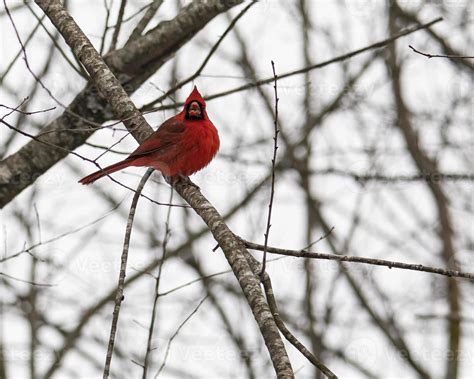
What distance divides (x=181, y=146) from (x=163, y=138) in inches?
9.5

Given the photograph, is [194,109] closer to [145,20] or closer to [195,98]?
[195,98]

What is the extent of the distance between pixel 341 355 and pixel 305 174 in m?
2.05

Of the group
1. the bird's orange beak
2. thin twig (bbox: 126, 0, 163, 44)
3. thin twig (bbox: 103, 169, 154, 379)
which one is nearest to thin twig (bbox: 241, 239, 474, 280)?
thin twig (bbox: 103, 169, 154, 379)

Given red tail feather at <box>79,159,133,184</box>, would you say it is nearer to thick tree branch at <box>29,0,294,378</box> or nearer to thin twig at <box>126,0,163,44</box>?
thick tree branch at <box>29,0,294,378</box>

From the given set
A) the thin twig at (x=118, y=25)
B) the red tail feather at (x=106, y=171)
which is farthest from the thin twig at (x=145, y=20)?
the red tail feather at (x=106, y=171)

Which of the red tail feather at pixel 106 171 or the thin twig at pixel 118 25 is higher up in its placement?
the thin twig at pixel 118 25

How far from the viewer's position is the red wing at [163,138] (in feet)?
14.5

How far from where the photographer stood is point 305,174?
8750 millimetres

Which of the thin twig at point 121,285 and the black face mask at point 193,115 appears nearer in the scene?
the thin twig at point 121,285

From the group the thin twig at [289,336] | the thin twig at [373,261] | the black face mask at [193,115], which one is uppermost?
the black face mask at [193,115]

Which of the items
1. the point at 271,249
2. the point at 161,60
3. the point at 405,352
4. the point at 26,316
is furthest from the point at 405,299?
the point at 271,249

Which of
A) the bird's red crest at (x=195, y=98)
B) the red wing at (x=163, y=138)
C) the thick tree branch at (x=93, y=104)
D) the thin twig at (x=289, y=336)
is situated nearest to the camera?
the thin twig at (x=289, y=336)

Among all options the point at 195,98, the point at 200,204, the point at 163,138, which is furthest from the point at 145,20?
the point at 200,204

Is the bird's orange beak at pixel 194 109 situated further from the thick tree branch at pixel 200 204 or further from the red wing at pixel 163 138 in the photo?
the thick tree branch at pixel 200 204
